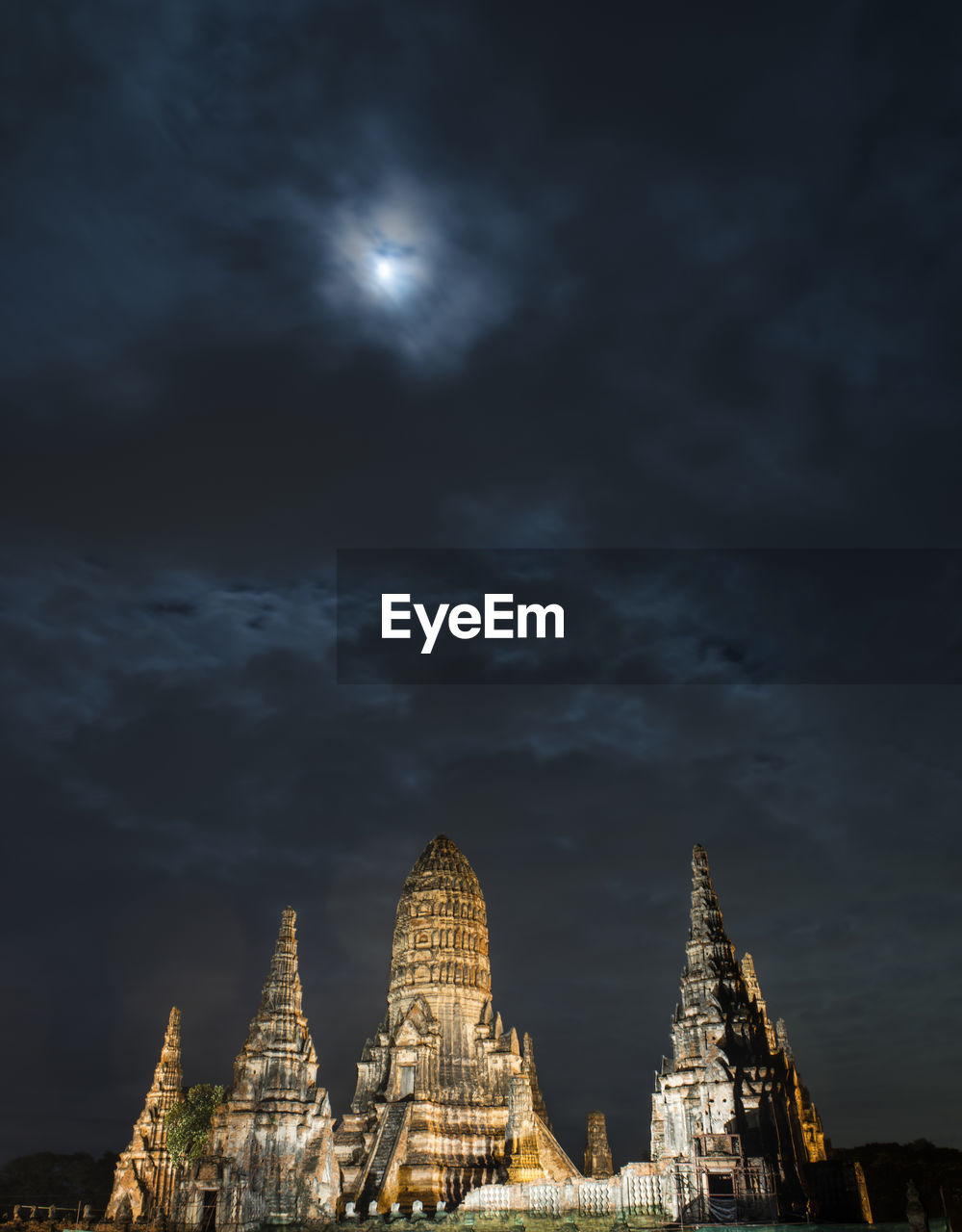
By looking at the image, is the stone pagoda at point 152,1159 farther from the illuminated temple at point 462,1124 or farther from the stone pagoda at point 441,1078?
the stone pagoda at point 441,1078

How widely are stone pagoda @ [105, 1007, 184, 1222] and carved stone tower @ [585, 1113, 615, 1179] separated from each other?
29181 millimetres

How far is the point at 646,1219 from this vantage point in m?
44.8

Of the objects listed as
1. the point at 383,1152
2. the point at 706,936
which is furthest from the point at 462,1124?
the point at 706,936

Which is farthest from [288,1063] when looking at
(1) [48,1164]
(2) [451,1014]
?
(1) [48,1164]

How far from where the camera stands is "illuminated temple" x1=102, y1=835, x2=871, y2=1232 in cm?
4666

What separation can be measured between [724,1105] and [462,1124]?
88.1 ft

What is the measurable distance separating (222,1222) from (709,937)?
1150 inches

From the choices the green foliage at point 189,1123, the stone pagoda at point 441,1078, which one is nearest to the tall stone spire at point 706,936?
the stone pagoda at point 441,1078

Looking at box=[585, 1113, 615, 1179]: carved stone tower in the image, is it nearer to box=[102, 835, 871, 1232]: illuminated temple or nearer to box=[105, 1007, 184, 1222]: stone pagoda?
box=[102, 835, 871, 1232]: illuminated temple

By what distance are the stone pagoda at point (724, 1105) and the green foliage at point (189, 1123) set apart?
3291 cm

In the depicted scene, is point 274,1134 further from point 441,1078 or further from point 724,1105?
point 724,1105

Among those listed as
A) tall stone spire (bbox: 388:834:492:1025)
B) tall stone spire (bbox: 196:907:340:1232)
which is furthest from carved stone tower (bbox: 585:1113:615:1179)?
tall stone spire (bbox: 196:907:340:1232)

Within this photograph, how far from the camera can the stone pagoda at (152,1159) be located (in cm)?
6850

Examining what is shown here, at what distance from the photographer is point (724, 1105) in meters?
47.7
